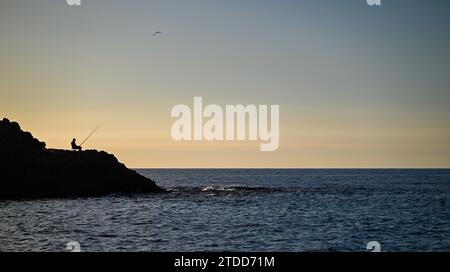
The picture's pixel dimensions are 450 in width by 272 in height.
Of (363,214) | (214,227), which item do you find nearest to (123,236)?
(214,227)

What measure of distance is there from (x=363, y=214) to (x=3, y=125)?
43.9m

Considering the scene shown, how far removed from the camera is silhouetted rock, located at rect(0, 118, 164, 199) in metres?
57.2

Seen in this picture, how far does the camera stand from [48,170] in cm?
5872

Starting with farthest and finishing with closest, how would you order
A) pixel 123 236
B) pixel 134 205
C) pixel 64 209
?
1. pixel 134 205
2. pixel 64 209
3. pixel 123 236

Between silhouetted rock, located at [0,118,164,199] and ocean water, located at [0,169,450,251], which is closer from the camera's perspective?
ocean water, located at [0,169,450,251]

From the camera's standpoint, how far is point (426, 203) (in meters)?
62.1

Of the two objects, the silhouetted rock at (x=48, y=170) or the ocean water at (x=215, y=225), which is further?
the silhouetted rock at (x=48, y=170)

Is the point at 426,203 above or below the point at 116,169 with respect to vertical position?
below

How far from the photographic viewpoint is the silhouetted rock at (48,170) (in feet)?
188

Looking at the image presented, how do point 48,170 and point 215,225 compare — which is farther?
point 48,170

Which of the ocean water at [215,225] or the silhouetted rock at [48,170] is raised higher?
the silhouetted rock at [48,170]

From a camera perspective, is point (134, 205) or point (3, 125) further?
point (3, 125)
